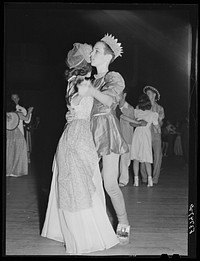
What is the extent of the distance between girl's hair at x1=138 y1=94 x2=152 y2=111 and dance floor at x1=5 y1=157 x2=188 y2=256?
712 mm

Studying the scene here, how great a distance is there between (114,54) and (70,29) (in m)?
0.46

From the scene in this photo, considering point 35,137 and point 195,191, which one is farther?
point 35,137

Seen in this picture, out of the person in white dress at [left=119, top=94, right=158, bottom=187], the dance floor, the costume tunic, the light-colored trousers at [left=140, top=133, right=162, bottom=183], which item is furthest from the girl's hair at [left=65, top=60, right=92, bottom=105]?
the light-colored trousers at [left=140, top=133, right=162, bottom=183]

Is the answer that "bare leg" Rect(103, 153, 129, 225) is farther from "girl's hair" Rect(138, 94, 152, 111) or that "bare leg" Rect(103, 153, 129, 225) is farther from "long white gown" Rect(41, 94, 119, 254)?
"girl's hair" Rect(138, 94, 152, 111)

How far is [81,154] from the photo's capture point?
2.86 meters

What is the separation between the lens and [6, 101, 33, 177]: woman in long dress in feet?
14.4

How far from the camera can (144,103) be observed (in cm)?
461

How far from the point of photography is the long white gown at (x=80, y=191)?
9.29 feet

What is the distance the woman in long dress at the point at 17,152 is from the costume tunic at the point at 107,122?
1.45 meters

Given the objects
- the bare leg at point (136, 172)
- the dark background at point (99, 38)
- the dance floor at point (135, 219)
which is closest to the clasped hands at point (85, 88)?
the dark background at point (99, 38)

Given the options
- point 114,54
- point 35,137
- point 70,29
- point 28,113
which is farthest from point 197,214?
point 35,137

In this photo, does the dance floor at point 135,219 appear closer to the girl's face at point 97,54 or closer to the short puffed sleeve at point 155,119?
the short puffed sleeve at point 155,119
